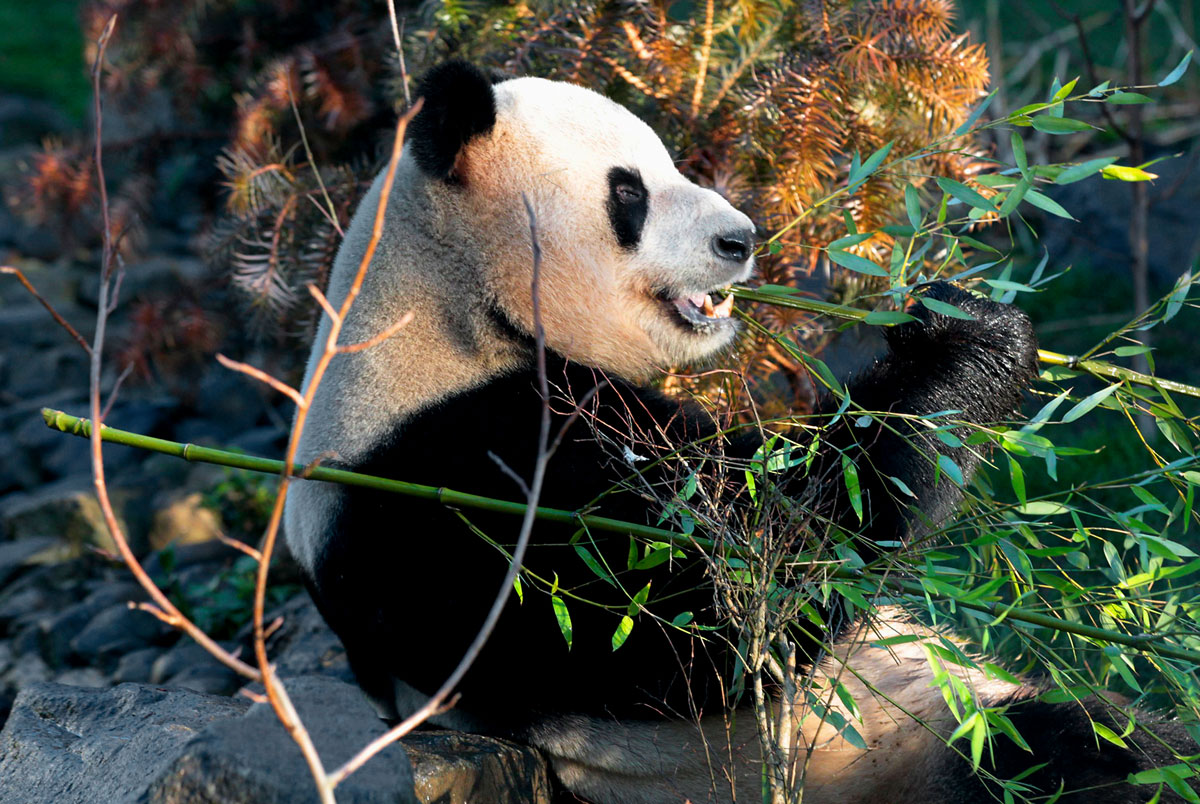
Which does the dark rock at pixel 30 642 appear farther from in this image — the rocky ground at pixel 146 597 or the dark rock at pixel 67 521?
the dark rock at pixel 67 521

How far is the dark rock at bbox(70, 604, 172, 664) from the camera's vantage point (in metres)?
3.94

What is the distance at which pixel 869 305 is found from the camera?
11.2ft

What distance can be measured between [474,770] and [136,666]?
2.37 metres

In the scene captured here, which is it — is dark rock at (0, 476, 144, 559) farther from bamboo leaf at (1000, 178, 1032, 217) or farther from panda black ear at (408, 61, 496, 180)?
bamboo leaf at (1000, 178, 1032, 217)

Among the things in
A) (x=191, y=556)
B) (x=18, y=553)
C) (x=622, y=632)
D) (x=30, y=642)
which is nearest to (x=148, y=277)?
(x=18, y=553)

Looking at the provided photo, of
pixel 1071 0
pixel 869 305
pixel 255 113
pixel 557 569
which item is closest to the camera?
pixel 557 569

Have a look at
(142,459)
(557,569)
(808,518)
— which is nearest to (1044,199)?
(808,518)

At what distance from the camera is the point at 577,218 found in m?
2.40

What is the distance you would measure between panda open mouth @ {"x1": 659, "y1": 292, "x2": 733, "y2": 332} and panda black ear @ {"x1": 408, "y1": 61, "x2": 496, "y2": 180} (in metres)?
0.56

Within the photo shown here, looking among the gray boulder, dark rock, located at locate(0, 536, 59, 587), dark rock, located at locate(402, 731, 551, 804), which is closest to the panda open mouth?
dark rock, located at locate(402, 731, 551, 804)

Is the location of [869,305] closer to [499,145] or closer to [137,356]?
[499,145]

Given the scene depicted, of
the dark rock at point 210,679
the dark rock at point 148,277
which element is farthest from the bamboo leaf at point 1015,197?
the dark rock at point 148,277

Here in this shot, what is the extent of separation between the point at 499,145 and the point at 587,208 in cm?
24

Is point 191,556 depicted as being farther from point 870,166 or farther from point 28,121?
point 28,121
